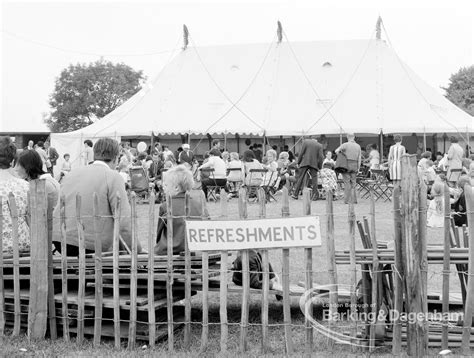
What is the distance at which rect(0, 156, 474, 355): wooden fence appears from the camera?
4.07 meters

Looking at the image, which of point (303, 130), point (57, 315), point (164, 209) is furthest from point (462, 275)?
point (303, 130)

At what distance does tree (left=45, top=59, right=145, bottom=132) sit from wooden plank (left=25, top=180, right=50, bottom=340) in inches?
2153

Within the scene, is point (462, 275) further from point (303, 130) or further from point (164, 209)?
point (303, 130)

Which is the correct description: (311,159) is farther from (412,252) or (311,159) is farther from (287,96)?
(412,252)

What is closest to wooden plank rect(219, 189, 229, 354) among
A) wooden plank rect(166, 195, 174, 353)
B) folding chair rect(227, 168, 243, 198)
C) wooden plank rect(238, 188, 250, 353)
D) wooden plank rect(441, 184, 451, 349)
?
wooden plank rect(238, 188, 250, 353)

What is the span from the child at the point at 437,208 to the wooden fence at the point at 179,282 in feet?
17.6

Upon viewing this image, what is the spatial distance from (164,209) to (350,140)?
9.54m

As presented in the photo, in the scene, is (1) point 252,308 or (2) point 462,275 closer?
(2) point 462,275

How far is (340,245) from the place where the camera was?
27.9 feet

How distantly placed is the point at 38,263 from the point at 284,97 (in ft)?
53.2

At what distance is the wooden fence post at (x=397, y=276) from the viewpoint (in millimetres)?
4113

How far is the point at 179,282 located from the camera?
4.73 metres

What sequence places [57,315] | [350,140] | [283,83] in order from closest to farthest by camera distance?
[57,315], [350,140], [283,83]

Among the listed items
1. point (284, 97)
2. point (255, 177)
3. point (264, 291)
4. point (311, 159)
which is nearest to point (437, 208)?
point (311, 159)
